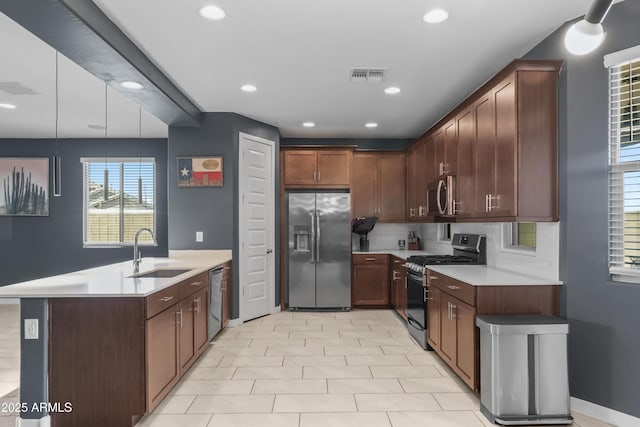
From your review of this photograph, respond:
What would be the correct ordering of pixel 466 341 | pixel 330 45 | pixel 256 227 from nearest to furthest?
1. pixel 466 341
2. pixel 330 45
3. pixel 256 227

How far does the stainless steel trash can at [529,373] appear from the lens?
2.51 m

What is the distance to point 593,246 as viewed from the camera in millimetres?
2641

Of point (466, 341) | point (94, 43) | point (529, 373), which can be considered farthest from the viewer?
point (466, 341)

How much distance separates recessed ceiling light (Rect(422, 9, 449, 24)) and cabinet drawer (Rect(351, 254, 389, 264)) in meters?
3.79

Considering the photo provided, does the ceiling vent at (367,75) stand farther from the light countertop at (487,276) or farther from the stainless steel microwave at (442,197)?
the light countertop at (487,276)

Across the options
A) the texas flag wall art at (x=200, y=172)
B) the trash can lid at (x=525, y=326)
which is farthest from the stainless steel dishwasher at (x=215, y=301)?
the trash can lid at (x=525, y=326)

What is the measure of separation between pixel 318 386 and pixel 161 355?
4.06 feet

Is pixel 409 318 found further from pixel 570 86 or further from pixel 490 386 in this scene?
pixel 570 86

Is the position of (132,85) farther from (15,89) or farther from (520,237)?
(520,237)

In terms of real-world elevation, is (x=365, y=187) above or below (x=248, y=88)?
below

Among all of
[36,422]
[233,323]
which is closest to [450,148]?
[233,323]

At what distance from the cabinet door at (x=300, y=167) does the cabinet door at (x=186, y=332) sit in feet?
9.56

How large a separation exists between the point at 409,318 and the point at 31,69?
4.61 metres

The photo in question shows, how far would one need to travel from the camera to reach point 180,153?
5.00m
